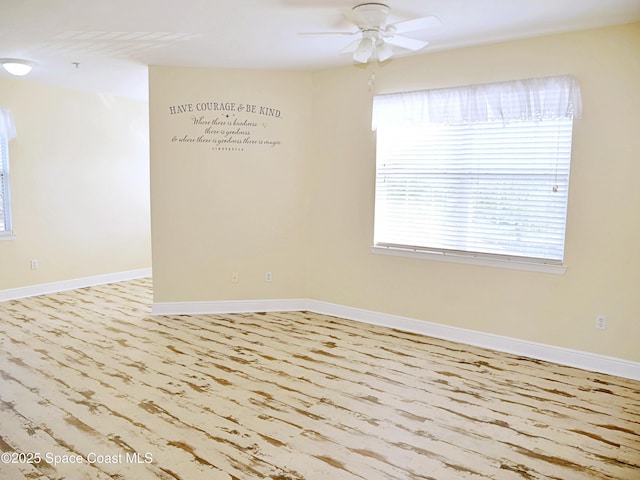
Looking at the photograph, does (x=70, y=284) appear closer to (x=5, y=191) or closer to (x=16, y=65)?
(x=5, y=191)

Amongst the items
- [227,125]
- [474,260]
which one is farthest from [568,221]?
[227,125]

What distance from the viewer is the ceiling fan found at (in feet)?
10.1

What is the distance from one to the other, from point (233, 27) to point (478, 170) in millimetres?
2369

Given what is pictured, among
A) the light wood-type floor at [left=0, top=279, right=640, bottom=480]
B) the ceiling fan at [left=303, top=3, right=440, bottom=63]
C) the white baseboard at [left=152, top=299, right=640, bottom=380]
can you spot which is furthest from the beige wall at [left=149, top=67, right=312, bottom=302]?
the ceiling fan at [left=303, top=3, right=440, bottom=63]

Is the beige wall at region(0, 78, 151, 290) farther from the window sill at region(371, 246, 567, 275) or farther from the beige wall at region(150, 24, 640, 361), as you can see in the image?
the window sill at region(371, 246, 567, 275)

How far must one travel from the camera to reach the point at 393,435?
2.71 metres

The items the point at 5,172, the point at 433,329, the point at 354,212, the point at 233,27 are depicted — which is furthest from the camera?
the point at 5,172

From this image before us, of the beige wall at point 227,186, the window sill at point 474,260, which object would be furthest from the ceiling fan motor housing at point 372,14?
the window sill at point 474,260

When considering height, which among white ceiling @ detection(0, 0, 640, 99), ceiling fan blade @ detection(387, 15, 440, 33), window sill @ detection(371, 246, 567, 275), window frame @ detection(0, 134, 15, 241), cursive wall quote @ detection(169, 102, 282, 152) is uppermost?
white ceiling @ detection(0, 0, 640, 99)

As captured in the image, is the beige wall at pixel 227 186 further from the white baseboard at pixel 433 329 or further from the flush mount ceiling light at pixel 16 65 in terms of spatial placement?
the flush mount ceiling light at pixel 16 65

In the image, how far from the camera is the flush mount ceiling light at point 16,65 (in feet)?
14.7

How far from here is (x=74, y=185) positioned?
612 centimetres

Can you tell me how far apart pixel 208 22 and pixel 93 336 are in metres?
2.96

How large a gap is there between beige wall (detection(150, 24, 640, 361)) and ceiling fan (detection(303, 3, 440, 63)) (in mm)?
1007
